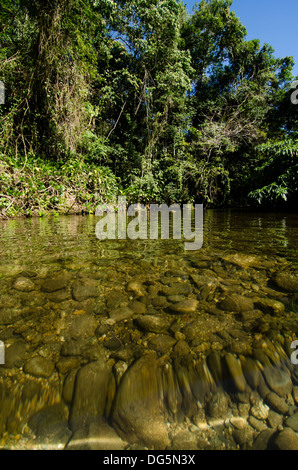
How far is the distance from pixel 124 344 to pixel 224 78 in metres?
16.2

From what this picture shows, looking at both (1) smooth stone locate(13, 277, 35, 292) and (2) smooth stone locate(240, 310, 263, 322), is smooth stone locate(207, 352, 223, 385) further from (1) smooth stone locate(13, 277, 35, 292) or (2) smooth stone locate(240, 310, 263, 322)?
(1) smooth stone locate(13, 277, 35, 292)

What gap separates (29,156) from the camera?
6289 millimetres

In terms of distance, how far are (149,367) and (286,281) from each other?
3.32 ft

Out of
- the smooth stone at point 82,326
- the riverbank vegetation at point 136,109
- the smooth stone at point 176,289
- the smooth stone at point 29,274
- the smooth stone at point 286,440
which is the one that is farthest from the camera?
the riverbank vegetation at point 136,109

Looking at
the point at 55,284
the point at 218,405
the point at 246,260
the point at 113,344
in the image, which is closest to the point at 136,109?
the point at 246,260

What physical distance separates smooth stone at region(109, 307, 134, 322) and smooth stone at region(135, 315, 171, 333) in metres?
0.05

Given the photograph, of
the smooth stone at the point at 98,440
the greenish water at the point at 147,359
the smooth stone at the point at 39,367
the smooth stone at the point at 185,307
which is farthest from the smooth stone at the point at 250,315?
the smooth stone at the point at 39,367

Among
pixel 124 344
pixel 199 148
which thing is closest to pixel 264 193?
pixel 199 148

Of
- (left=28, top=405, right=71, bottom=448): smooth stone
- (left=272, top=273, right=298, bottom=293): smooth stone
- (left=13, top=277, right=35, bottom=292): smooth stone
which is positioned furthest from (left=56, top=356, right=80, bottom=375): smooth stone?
(left=272, top=273, right=298, bottom=293): smooth stone

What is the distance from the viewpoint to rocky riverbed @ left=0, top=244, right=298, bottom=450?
562 millimetres

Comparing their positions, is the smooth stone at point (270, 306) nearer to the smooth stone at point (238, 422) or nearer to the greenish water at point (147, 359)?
the greenish water at point (147, 359)

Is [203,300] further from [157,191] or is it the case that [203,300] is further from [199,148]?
[199,148]

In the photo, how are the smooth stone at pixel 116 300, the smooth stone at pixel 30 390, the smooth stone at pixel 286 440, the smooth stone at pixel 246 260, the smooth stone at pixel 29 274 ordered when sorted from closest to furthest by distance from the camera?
the smooth stone at pixel 286 440 → the smooth stone at pixel 30 390 → the smooth stone at pixel 116 300 → the smooth stone at pixel 29 274 → the smooth stone at pixel 246 260

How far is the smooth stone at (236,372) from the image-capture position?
0.68 meters
